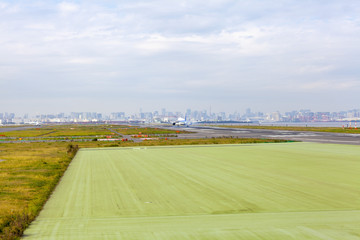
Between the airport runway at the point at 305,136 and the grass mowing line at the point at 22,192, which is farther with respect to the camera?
the airport runway at the point at 305,136

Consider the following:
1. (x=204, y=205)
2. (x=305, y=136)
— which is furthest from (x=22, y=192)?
(x=305, y=136)

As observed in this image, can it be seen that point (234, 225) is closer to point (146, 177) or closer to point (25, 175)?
point (146, 177)

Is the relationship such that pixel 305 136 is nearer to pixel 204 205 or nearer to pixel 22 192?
pixel 204 205

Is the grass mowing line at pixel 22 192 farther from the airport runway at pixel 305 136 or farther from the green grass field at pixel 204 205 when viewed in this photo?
the airport runway at pixel 305 136

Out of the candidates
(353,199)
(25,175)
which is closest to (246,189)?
(353,199)

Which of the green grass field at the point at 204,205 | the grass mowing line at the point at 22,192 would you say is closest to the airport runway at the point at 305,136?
the green grass field at the point at 204,205

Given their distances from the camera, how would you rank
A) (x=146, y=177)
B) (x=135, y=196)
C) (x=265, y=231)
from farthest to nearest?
(x=146, y=177), (x=135, y=196), (x=265, y=231)

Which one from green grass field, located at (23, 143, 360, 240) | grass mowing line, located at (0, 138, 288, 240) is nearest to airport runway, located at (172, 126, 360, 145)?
green grass field, located at (23, 143, 360, 240)

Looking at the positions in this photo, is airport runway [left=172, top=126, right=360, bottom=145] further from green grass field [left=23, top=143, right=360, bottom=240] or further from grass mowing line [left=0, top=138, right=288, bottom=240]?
grass mowing line [left=0, top=138, right=288, bottom=240]
